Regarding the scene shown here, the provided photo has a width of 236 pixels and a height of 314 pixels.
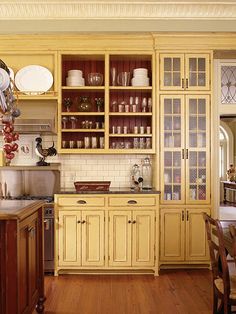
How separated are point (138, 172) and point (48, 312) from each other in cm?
227

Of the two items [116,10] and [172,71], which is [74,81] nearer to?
[116,10]

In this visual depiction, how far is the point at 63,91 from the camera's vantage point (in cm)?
490

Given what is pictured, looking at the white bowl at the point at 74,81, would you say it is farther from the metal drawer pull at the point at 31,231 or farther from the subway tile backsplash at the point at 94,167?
the metal drawer pull at the point at 31,231

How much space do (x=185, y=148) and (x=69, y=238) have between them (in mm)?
1791

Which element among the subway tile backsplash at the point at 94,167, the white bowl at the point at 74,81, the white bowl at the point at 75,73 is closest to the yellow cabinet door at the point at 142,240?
the subway tile backsplash at the point at 94,167

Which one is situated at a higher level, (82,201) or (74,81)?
(74,81)

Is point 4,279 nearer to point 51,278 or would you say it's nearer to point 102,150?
point 51,278

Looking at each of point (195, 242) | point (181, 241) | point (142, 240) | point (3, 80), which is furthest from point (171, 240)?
point (3, 80)

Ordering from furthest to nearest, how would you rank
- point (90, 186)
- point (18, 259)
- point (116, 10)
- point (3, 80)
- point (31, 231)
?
point (116, 10) → point (90, 186) → point (31, 231) → point (3, 80) → point (18, 259)

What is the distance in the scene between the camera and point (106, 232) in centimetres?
436

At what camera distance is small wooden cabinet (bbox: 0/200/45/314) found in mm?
2363

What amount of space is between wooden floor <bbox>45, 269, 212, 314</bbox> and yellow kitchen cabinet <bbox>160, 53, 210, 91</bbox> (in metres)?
2.29

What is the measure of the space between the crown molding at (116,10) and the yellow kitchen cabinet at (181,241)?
2466 millimetres

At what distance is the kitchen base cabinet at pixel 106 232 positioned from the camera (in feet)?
14.3
